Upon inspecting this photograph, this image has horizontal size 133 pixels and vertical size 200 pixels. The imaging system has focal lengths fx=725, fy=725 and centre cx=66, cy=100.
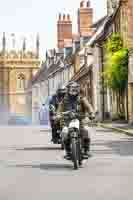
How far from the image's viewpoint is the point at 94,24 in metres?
82.1

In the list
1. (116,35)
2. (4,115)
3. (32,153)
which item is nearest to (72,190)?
(32,153)

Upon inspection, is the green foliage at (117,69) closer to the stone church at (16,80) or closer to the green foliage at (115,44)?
the green foliage at (115,44)

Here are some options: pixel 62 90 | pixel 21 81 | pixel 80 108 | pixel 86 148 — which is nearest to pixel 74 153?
pixel 86 148

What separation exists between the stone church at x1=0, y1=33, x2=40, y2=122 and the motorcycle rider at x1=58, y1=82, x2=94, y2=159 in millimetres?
126185

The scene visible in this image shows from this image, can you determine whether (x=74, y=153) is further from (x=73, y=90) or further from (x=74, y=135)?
(x=73, y=90)

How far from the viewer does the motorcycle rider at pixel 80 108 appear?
15.4 m

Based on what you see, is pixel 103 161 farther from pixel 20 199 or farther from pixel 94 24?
pixel 94 24

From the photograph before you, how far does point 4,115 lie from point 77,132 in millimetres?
128621

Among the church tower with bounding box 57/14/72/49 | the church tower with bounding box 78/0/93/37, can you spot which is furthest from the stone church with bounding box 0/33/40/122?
the church tower with bounding box 78/0/93/37

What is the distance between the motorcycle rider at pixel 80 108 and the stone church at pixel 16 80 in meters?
126

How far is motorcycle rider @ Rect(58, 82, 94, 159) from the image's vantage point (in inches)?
606

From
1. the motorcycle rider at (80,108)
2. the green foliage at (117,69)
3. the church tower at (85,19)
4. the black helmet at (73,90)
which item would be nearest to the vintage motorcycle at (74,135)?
the motorcycle rider at (80,108)

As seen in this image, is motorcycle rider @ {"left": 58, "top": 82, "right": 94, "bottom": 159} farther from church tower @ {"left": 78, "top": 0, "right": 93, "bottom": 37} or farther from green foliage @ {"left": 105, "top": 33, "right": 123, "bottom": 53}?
church tower @ {"left": 78, "top": 0, "right": 93, "bottom": 37}

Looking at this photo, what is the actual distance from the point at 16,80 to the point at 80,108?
427 feet
